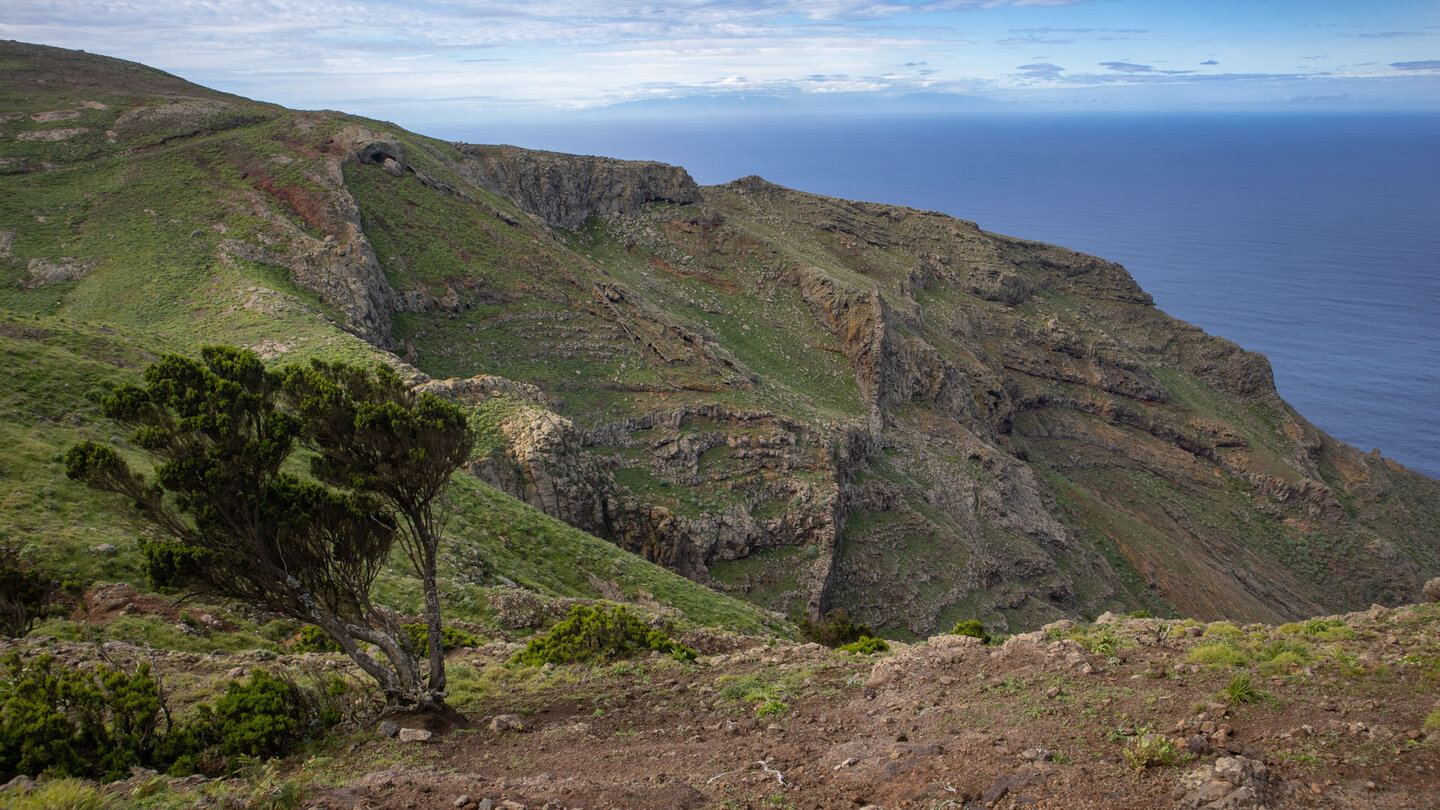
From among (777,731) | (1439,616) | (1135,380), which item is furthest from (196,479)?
(1135,380)

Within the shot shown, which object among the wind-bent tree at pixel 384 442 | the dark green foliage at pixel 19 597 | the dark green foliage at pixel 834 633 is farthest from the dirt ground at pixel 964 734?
the dark green foliage at pixel 834 633

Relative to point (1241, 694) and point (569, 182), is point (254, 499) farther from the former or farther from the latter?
point (569, 182)

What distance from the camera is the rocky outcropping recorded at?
62.1 meters

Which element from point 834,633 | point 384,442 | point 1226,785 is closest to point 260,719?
point 384,442

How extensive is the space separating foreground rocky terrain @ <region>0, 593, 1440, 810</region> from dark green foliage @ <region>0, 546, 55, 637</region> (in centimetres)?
105

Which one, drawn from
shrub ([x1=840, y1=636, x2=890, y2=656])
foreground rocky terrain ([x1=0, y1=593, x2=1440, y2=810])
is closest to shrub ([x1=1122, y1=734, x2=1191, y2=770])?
foreground rocky terrain ([x1=0, y1=593, x2=1440, y2=810])

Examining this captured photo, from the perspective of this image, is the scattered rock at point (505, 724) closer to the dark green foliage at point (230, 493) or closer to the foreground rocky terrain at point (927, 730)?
the foreground rocky terrain at point (927, 730)

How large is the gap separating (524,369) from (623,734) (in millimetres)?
31474

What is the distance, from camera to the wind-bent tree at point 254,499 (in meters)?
10.7

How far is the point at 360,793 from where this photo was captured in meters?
9.62

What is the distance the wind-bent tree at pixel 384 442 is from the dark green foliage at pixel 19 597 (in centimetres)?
628

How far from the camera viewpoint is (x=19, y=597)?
13.2m

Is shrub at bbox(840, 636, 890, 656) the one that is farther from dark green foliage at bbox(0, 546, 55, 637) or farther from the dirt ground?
dark green foliage at bbox(0, 546, 55, 637)

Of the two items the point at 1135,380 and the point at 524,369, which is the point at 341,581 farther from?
the point at 1135,380
